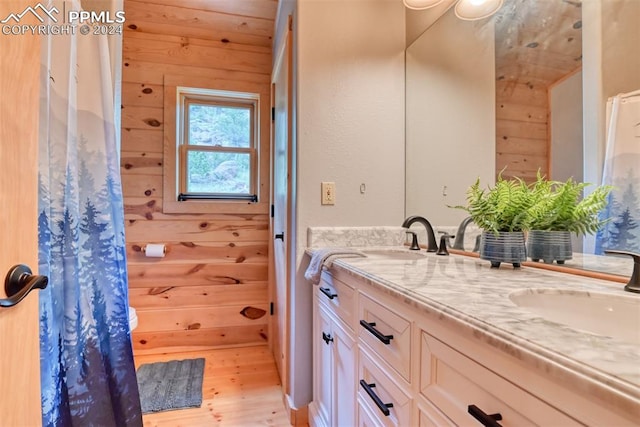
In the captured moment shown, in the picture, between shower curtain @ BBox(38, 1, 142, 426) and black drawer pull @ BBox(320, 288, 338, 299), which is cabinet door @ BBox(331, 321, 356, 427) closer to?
black drawer pull @ BBox(320, 288, 338, 299)

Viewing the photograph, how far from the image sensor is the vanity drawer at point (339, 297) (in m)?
1.12

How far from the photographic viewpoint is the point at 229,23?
2.40 meters

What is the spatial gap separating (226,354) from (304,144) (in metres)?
1.72

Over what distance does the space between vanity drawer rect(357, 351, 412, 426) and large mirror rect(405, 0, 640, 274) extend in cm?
68

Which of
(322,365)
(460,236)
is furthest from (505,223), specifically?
(322,365)

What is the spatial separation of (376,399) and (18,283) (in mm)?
872

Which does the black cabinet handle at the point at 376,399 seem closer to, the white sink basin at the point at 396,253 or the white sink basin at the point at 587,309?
the white sink basin at the point at 587,309

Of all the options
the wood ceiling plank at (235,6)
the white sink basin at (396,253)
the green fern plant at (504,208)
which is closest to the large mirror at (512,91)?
the green fern plant at (504,208)

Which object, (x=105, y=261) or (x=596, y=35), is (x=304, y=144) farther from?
(x=596, y=35)

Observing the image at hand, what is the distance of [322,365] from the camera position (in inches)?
56.0

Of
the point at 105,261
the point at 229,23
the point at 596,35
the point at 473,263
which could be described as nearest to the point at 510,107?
the point at 596,35

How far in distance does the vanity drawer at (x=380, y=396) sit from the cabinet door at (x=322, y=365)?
0.31 meters

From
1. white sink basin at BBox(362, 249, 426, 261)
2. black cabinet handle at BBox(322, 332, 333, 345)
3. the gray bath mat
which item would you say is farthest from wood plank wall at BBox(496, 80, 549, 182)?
the gray bath mat

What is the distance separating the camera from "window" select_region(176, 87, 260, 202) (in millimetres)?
2471
